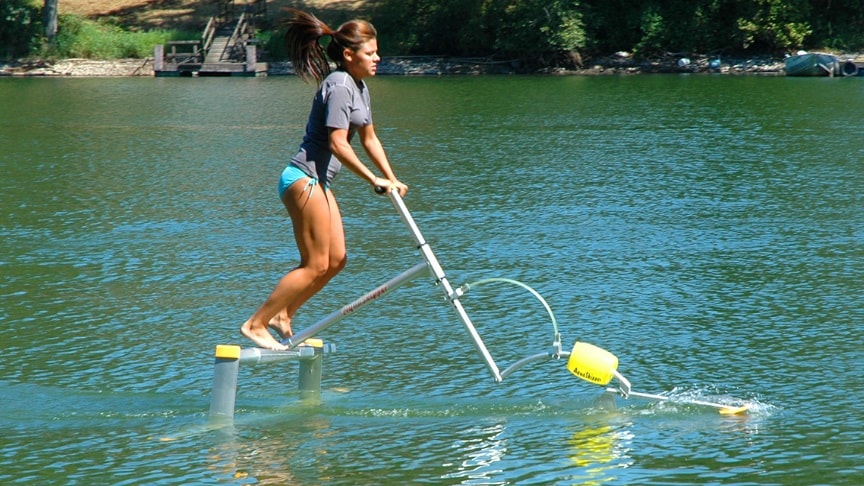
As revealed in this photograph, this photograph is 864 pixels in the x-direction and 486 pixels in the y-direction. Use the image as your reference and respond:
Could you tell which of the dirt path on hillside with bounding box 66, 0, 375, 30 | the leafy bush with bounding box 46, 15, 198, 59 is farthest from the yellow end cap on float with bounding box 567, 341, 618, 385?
the dirt path on hillside with bounding box 66, 0, 375, 30

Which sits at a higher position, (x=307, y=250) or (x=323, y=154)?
(x=323, y=154)

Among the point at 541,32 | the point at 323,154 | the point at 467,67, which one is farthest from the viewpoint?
the point at 467,67

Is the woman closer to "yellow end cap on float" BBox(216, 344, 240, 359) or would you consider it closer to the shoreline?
"yellow end cap on float" BBox(216, 344, 240, 359)

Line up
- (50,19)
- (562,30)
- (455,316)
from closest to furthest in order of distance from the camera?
(455,316)
(562,30)
(50,19)

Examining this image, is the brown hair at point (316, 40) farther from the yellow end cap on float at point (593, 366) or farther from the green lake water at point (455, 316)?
the yellow end cap on float at point (593, 366)

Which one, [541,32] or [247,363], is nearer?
[247,363]

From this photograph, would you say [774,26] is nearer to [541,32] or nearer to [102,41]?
[541,32]

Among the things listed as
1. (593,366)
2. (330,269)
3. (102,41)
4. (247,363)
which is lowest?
(247,363)

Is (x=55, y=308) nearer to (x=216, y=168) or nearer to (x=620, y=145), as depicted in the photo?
(x=216, y=168)

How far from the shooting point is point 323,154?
5.68 m

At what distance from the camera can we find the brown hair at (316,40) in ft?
18.5

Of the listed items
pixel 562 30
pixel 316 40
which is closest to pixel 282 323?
pixel 316 40

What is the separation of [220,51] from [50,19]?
25.3 ft

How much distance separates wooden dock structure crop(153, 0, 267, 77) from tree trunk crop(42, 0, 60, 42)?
4778 millimetres
